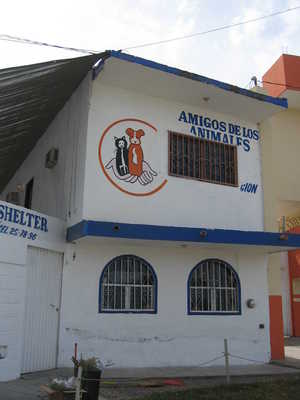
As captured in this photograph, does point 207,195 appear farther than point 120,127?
Yes

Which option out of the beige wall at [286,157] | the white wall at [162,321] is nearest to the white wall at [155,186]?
the white wall at [162,321]

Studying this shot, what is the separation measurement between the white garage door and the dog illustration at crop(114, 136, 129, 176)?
2.71 m

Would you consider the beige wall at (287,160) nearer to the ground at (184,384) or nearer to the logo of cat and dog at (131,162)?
the logo of cat and dog at (131,162)

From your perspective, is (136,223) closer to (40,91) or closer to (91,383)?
(40,91)

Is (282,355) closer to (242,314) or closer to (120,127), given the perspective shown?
(242,314)

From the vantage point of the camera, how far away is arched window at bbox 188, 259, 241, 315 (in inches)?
472

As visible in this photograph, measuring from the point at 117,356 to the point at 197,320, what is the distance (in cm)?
233

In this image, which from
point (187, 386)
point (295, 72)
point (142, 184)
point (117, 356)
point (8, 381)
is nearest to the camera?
point (8, 381)

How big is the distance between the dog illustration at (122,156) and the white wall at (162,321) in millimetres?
1925

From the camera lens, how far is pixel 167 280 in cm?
1173

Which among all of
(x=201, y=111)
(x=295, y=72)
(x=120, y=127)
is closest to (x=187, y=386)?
(x=120, y=127)

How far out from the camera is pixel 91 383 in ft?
23.2

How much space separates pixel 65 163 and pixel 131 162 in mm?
2012

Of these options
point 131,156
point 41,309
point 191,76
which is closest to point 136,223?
point 131,156
